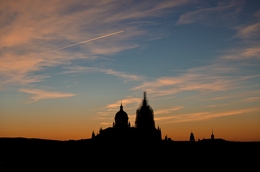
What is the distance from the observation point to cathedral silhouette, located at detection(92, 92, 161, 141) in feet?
330

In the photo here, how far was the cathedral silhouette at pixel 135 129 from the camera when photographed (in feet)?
330

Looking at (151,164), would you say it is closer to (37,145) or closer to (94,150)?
(94,150)

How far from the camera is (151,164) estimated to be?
86.8 meters

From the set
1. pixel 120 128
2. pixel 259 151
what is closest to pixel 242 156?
pixel 259 151

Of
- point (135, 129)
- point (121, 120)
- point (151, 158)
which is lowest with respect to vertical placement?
point (151, 158)

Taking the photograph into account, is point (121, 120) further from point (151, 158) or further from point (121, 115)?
point (151, 158)

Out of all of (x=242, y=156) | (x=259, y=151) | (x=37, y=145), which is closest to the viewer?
(x=242, y=156)

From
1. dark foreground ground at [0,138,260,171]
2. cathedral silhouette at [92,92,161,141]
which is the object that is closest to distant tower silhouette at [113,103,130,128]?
cathedral silhouette at [92,92,161,141]

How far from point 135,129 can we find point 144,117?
429 inches

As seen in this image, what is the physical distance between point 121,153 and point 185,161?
717 inches

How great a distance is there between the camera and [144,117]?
372ft

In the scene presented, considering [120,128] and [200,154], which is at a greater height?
[120,128]

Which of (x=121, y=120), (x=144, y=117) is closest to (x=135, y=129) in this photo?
(x=121, y=120)

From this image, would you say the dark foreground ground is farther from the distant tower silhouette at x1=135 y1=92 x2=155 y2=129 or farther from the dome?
the dome
